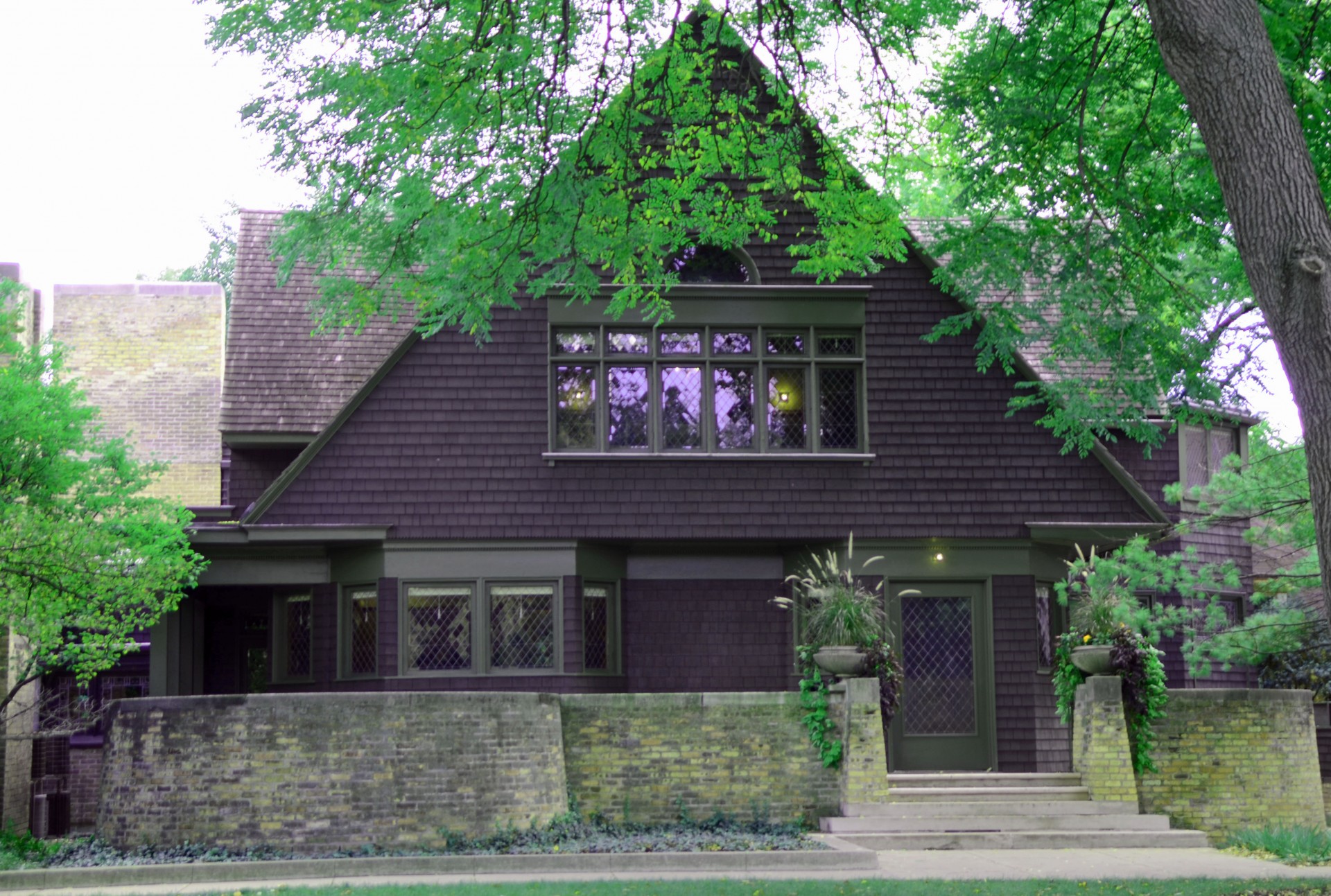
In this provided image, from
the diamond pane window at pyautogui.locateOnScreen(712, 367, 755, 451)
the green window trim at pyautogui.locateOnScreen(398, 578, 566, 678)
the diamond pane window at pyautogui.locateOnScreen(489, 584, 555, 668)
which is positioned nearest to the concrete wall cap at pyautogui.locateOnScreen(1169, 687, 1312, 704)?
the diamond pane window at pyautogui.locateOnScreen(712, 367, 755, 451)

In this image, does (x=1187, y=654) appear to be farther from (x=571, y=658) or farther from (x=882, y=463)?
(x=571, y=658)

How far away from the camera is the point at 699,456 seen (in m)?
17.9

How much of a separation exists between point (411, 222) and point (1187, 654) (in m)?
10.6

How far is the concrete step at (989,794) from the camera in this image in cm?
1527

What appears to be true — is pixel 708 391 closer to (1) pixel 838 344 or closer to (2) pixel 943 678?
(1) pixel 838 344

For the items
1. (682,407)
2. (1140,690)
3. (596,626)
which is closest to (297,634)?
(596,626)

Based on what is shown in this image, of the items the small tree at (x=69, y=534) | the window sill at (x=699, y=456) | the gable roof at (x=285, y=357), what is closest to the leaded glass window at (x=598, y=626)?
the window sill at (x=699, y=456)

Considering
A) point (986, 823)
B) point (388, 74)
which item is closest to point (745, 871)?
point (986, 823)

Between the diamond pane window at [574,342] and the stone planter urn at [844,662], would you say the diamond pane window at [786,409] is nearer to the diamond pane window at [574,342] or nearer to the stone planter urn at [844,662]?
the diamond pane window at [574,342]

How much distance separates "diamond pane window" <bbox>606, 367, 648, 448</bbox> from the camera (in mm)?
18062

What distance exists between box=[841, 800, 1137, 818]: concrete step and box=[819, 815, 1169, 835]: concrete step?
0.20ft

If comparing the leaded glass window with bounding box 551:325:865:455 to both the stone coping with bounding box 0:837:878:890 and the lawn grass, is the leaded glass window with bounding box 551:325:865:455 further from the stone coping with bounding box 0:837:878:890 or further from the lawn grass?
the lawn grass

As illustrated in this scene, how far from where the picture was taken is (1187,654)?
1712 cm

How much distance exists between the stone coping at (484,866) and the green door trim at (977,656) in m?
5.05
